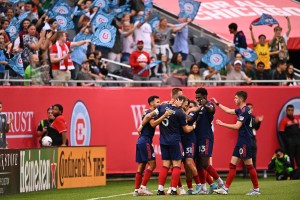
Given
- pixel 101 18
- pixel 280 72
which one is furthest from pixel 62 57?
pixel 280 72

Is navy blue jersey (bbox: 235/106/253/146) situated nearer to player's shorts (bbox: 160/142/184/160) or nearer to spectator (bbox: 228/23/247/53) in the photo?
player's shorts (bbox: 160/142/184/160)

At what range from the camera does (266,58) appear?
104 feet

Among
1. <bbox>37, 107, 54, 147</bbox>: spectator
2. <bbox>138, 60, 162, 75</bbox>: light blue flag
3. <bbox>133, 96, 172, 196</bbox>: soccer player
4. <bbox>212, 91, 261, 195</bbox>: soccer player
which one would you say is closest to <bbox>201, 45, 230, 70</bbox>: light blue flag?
<bbox>138, 60, 162, 75</bbox>: light blue flag

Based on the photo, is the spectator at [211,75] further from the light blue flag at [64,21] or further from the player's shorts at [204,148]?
the player's shorts at [204,148]

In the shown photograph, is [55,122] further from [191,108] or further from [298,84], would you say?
[298,84]

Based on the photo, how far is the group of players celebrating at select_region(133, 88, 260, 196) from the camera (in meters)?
22.0

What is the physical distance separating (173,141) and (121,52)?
894cm

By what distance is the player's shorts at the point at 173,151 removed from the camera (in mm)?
22109

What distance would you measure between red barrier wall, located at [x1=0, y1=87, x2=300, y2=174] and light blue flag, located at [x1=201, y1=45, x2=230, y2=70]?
0.70 metres

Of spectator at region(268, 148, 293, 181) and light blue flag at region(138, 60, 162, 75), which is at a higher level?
light blue flag at region(138, 60, 162, 75)

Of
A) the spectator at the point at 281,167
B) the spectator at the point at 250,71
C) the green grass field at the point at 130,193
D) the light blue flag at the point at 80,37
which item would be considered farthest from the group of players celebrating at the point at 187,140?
the spectator at the point at 250,71

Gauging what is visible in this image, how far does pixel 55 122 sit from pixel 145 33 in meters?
5.86

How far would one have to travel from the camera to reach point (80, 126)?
2814 cm

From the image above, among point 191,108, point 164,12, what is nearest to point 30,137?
point 191,108
